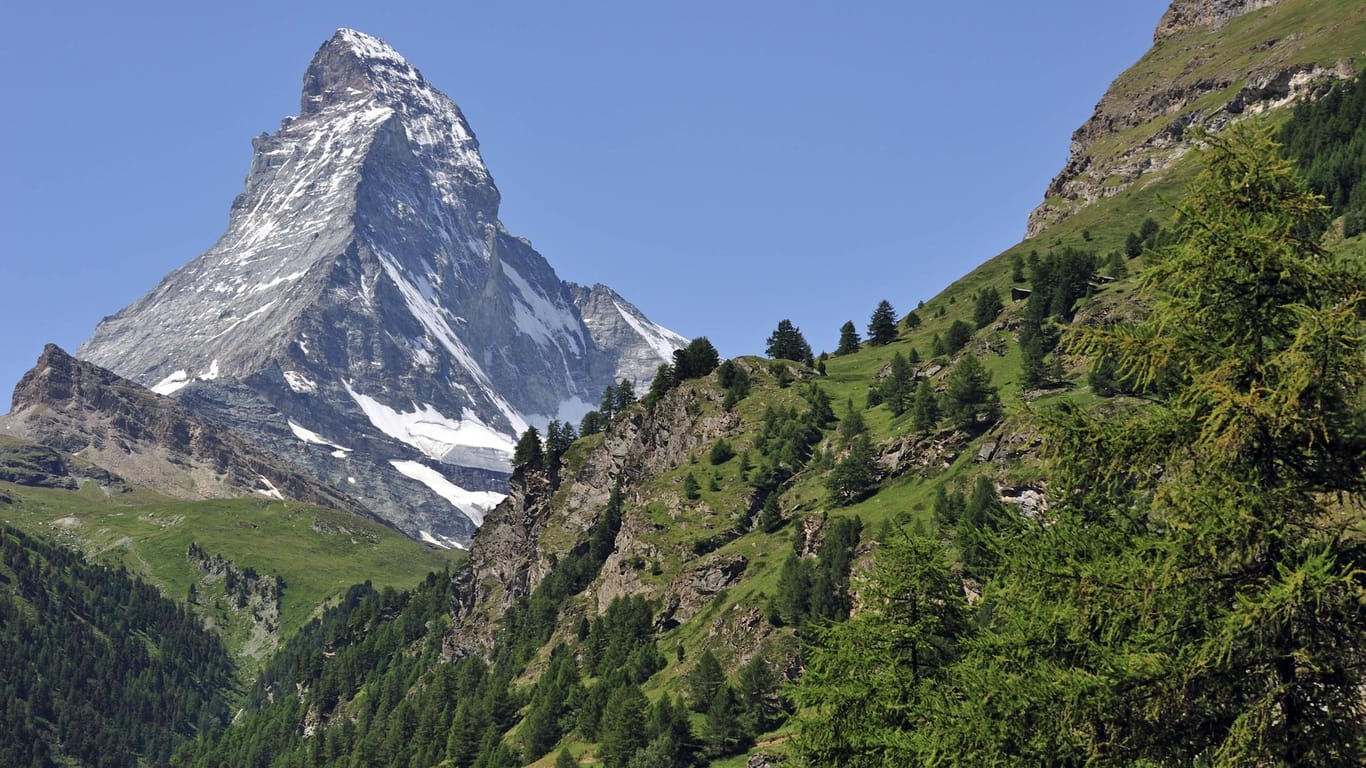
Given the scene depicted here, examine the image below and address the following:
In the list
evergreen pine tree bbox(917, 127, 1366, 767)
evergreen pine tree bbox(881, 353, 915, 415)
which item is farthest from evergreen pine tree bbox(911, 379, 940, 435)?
evergreen pine tree bbox(917, 127, 1366, 767)

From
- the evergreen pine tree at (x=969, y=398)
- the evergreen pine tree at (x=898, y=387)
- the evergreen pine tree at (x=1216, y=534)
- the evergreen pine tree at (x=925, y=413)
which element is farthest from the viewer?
the evergreen pine tree at (x=898, y=387)

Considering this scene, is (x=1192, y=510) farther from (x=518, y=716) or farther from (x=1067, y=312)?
(x=1067, y=312)

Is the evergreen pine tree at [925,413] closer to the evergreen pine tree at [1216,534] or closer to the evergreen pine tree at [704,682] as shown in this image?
the evergreen pine tree at [704,682]

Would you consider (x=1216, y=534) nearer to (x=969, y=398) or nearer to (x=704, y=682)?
(x=704, y=682)

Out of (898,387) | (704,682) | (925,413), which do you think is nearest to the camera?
(704,682)

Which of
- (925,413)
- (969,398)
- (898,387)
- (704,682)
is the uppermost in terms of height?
(898,387)

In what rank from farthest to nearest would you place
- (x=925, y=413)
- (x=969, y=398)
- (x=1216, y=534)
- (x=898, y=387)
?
(x=898, y=387)
(x=925, y=413)
(x=969, y=398)
(x=1216, y=534)

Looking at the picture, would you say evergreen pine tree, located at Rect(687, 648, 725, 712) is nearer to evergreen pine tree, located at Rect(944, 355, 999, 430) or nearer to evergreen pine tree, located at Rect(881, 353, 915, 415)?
evergreen pine tree, located at Rect(944, 355, 999, 430)

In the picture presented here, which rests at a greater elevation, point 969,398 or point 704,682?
point 969,398

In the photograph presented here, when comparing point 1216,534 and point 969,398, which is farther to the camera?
point 969,398

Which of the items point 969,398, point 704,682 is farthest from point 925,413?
point 704,682

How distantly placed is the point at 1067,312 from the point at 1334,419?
16531cm

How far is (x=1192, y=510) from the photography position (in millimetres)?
19719

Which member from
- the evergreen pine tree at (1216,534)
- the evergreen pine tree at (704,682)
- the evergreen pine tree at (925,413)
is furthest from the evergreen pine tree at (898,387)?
the evergreen pine tree at (1216,534)
